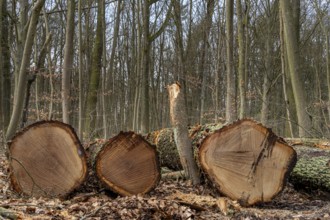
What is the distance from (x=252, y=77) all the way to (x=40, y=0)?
16.6 meters

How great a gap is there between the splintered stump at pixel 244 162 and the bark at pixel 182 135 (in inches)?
16.3

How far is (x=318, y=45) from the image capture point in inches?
1081

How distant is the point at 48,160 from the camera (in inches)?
192

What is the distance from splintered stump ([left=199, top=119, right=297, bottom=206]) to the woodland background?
2.24m

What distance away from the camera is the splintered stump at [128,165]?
16.1 feet

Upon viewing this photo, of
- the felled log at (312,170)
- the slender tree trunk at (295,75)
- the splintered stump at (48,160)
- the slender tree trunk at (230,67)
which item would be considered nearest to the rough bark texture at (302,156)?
the felled log at (312,170)

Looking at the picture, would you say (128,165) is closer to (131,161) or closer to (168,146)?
(131,161)

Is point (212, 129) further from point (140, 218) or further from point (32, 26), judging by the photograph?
point (32, 26)

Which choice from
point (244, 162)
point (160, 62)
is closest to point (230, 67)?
point (244, 162)

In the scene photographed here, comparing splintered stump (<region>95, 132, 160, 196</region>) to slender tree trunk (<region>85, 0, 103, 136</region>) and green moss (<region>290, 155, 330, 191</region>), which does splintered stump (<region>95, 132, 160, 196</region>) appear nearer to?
green moss (<region>290, 155, 330, 191</region>)

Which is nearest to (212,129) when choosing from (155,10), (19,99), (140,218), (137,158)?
(137,158)

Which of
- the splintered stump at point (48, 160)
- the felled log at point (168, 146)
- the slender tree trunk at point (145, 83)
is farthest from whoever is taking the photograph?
the slender tree trunk at point (145, 83)

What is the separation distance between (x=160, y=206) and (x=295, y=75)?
568 cm

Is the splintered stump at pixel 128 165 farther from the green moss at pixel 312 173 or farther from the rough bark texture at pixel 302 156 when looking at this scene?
the green moss at pixel 312 173
